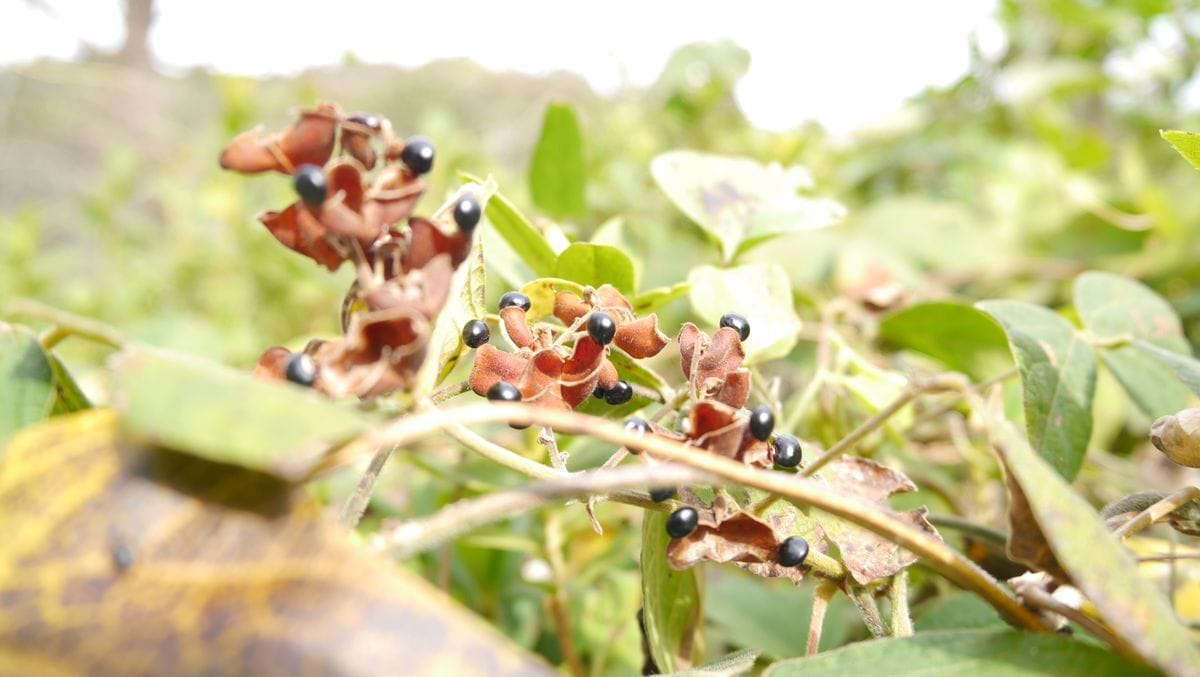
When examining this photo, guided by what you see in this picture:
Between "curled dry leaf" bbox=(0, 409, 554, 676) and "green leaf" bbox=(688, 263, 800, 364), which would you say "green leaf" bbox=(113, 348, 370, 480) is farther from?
"green leaf" bbox=(688, 263, 800, 364)

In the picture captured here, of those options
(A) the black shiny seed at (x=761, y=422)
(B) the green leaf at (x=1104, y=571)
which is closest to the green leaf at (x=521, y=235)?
(A) the black shiny seed at (x=761, y=422)

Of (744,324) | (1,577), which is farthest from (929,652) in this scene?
(1,577)

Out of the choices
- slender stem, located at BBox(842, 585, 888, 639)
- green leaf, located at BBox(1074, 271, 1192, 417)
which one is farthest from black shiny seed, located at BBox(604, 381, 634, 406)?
green leaf, located at BBox(1074, 271, 1192, 417)

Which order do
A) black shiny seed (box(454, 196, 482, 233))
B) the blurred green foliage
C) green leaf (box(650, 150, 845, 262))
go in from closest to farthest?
black shiny seed (box(454, 196, 482, 233)) < green leaf (box(650, 150, 845, 262)) < the blurred green foliage

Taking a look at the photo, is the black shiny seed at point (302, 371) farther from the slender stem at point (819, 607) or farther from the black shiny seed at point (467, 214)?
the slender stem at point (819, 607)

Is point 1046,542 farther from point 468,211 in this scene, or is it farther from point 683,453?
point 468,211
